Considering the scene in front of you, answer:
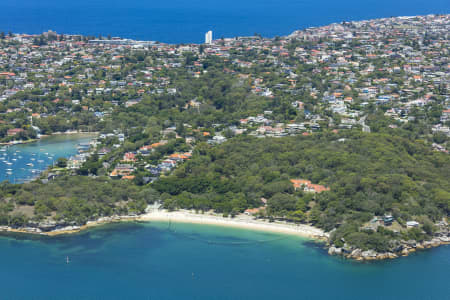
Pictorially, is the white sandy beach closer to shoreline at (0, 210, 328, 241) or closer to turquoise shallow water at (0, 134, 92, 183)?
shoreline at (0, 210, 328, 241)

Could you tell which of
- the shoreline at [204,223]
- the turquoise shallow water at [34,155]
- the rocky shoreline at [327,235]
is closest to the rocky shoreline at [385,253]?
the rocky shoreline at [327,235]

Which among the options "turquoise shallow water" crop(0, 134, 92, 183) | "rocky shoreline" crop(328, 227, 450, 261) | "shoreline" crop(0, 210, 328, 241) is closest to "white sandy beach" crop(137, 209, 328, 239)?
"shoreline" crop(0, 210, 328, 241)

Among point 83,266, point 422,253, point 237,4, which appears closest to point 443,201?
point 422,253

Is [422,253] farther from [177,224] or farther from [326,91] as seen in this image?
[326,91]

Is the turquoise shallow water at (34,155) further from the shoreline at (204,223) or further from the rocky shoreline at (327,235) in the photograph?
the shoreline at (204,223)

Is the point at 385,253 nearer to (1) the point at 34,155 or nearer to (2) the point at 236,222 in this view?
(2) the point at 236,222

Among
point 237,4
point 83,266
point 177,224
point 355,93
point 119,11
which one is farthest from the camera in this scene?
point 237,4
